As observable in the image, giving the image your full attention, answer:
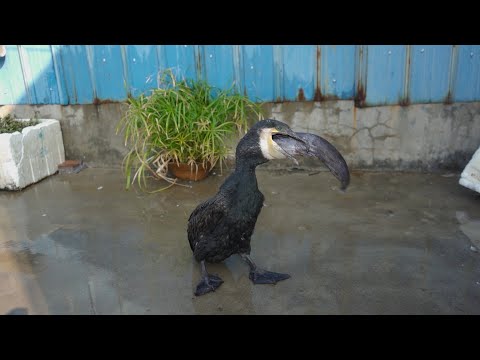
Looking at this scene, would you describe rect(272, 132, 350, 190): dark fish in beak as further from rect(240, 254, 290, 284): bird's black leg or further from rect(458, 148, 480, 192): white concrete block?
rect(458, 148, 480, 192): white concrete block

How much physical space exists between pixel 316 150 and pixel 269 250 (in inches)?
47.0

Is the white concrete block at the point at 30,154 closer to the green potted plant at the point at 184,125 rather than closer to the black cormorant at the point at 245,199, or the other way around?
the green potted plant at the point at 184,125

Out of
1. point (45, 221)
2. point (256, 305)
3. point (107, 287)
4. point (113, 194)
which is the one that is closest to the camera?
point (256, 305)

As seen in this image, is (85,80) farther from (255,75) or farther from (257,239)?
(257,239)

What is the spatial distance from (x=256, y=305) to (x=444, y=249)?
154 centimetres

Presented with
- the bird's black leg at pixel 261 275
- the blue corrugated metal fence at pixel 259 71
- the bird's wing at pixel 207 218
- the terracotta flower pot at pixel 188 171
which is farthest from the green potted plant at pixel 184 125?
the bird's black leg at pixel 261 275

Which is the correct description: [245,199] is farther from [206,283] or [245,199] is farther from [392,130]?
[392,130]

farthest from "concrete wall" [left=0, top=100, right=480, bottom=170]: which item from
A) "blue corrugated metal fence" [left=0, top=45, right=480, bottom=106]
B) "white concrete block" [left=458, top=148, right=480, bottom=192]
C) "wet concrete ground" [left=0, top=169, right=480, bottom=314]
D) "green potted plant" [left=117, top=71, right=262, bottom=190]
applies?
"white concrete block" [left=458, top=148, right=480, bottom=192]

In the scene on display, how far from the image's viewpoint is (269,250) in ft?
11.0

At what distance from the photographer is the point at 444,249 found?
3.24 meters

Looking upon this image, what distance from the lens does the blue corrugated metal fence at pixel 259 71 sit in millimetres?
4488

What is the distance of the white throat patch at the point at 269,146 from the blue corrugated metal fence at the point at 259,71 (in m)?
2.34

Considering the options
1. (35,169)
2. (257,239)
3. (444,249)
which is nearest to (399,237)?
(444,249)

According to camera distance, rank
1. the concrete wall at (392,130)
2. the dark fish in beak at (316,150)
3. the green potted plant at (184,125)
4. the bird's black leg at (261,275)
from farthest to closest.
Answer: the concrete wall at (392,130), the green potted plant at (184,125), the bird's black leg at (261,275), the dark fish in beak at (316,150)
